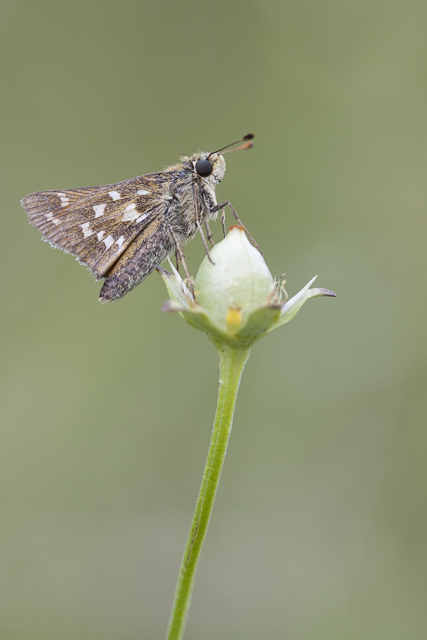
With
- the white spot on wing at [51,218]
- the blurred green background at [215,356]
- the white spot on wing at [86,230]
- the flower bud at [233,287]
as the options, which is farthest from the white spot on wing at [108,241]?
the blurred green background at [215,356]

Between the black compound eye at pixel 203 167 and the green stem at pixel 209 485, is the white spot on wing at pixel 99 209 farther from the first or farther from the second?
the green stem at pixel 209 485

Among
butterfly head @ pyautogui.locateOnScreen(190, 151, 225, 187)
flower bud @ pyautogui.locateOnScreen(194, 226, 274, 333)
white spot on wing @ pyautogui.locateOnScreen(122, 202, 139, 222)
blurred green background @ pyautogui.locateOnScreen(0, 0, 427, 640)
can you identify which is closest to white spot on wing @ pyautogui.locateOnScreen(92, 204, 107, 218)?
white spot on wing @ pyautogui.locateOnScreen(122, 202, 139, 222)

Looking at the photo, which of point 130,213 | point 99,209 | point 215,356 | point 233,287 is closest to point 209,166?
point 130,213

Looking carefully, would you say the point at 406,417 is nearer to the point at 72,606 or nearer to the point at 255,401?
the point at 255,401

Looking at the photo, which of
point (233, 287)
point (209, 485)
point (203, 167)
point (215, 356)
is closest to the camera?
point (209, 485)

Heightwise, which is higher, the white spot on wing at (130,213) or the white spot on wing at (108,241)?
the white spot on wing at (130,213)

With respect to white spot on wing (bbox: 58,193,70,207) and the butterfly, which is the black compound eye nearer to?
the butterfly

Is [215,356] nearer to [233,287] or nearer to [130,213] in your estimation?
[130,213]
